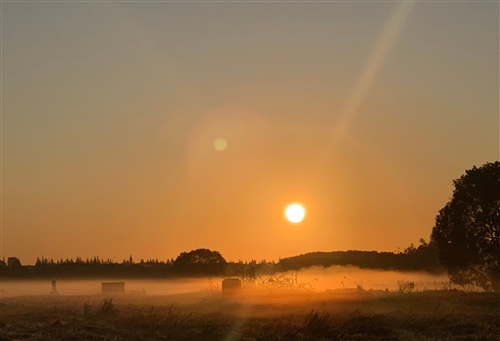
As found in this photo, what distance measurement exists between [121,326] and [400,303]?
2165 cm

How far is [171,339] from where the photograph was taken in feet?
125

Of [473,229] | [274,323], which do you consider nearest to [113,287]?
[473,229]

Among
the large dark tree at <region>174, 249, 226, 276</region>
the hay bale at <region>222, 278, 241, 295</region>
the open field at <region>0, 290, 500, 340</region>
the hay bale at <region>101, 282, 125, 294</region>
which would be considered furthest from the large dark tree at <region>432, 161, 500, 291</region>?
the large dark tree at <region>174, 249, 226, 276</region>

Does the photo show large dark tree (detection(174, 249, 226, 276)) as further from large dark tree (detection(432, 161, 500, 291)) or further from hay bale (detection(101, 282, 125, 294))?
large dark tree (detection(432, 161, 500, 291))

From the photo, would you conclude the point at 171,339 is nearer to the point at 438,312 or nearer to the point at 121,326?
the point at 121,326

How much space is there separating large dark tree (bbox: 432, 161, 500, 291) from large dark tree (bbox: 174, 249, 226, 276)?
77.9 meters

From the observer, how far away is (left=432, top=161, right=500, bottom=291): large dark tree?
68.6 metres

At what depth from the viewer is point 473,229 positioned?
69125mm

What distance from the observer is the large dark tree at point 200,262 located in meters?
146

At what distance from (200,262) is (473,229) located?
84.3 meters

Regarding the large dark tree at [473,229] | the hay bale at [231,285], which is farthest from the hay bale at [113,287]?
the large dark tree at [473,229]

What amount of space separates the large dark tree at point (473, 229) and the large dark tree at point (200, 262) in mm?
77881

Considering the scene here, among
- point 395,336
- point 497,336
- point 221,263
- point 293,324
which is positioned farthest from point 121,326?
point 221,263

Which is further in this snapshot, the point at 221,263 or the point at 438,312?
the point at 221,263
